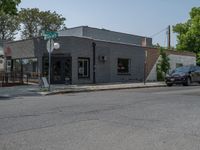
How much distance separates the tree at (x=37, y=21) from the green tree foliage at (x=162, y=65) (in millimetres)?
27084

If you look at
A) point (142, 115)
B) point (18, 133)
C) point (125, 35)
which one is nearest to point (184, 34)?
point (125, 35)

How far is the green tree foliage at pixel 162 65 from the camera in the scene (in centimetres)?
3812

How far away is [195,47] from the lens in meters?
56.2

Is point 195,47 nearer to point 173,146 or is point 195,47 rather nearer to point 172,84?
point 172,84

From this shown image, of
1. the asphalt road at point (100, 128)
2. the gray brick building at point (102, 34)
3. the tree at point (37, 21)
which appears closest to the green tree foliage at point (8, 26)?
the tree at point (37, 21)

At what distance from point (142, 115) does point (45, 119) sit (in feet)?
9.25

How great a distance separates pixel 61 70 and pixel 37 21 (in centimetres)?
3399

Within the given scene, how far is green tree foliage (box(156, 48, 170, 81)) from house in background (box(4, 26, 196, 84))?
1.51 ft

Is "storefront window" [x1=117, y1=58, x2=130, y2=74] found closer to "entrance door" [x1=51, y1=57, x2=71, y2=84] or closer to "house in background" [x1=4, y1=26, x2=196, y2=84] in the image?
"house in background" [x1=4, y1=26, x2=196, y2=84]

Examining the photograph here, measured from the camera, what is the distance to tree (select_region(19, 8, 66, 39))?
6059 centimetres

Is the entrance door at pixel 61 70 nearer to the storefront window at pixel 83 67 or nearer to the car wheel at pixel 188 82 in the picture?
the storefront window at pixel 83 67

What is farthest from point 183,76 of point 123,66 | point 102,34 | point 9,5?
point 102,34

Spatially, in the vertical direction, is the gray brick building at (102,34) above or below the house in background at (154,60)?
above

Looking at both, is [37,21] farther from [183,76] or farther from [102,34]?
[183,76]
